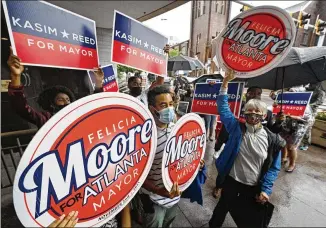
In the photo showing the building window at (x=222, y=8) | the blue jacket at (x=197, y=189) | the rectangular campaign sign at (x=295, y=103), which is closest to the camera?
the blue jacket at (x=197, y=189)

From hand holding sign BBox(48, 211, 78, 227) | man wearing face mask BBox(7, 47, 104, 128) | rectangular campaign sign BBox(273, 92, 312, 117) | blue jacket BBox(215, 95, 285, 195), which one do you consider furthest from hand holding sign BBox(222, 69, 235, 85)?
rectangular campaign sign BBox(273, 92, 312, 117)

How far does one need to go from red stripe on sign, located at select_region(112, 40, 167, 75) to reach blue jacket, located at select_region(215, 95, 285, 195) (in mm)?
810

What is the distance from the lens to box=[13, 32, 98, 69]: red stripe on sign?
122cm

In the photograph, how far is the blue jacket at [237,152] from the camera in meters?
1.69

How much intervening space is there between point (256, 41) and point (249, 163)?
3.97ft

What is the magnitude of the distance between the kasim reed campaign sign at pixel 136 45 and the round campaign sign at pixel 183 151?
0.97 meters

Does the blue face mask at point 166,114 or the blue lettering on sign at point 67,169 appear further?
the blue face mask at point 166,114

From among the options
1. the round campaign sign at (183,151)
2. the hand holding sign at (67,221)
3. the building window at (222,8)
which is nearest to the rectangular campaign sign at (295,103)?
the round campaign sign at (183,151)

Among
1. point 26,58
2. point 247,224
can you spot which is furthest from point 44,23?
point 247,224

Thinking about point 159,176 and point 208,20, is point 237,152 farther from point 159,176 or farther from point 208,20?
point 208,20

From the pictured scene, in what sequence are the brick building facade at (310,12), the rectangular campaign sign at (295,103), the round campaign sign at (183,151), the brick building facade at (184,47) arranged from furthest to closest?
the brick building facade at (184,47) < the brick building facade at (310,12) < the rectangular campaign sign at (295,103) < the round campaign sign at (183,151)

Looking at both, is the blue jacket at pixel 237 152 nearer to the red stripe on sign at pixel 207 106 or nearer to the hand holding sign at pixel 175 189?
the red stripe on sign at pixel 207 106

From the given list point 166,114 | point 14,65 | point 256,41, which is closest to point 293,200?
point 256,41

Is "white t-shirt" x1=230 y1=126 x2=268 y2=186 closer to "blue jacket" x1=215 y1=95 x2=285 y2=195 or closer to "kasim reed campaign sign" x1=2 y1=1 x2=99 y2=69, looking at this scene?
"blue jacket" x1=215 y1=95 x2=285 y2=195
